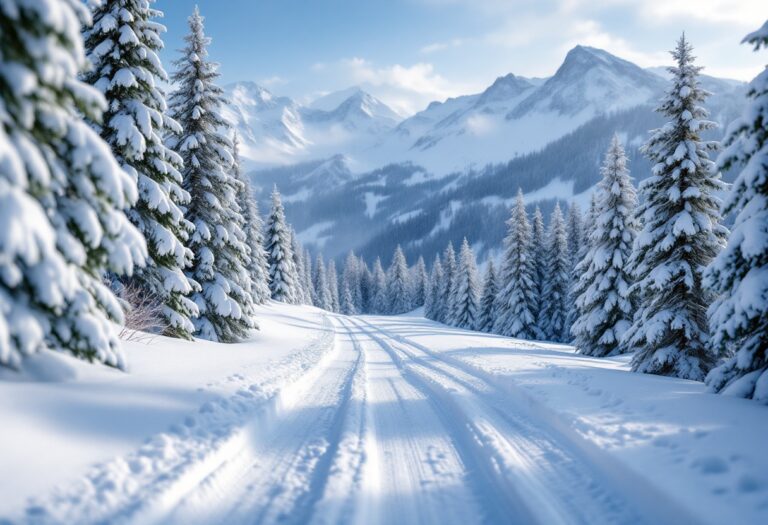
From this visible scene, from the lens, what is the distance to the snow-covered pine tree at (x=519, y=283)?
3406 cm

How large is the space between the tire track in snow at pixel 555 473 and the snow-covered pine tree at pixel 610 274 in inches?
543

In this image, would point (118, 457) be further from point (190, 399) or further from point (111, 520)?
point (190, 399)

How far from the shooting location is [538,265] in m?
37.7

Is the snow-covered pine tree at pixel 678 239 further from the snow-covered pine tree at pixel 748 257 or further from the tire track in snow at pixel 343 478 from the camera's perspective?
the tire track in snow at pixel 343 478

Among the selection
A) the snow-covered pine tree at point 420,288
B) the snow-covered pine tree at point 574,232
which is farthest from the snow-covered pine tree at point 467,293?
the snow-covered pine tree at point 420,288

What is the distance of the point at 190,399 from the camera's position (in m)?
6.36

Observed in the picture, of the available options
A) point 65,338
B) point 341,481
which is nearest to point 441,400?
point 341,481

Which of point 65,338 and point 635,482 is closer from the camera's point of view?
point 635,482

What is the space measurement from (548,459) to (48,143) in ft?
22.5

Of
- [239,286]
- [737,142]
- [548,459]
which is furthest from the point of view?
[239,286]

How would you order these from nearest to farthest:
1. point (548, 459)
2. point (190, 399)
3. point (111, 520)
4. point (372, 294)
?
point (111, 520) → point (548, 459) → point (190, 399) → point (372, 294)

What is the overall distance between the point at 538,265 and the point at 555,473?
3544cm

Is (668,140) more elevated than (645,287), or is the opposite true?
(668,140)

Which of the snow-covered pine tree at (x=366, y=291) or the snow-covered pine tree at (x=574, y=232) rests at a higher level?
the snow-covered pine tree at (x=574, y=232)
